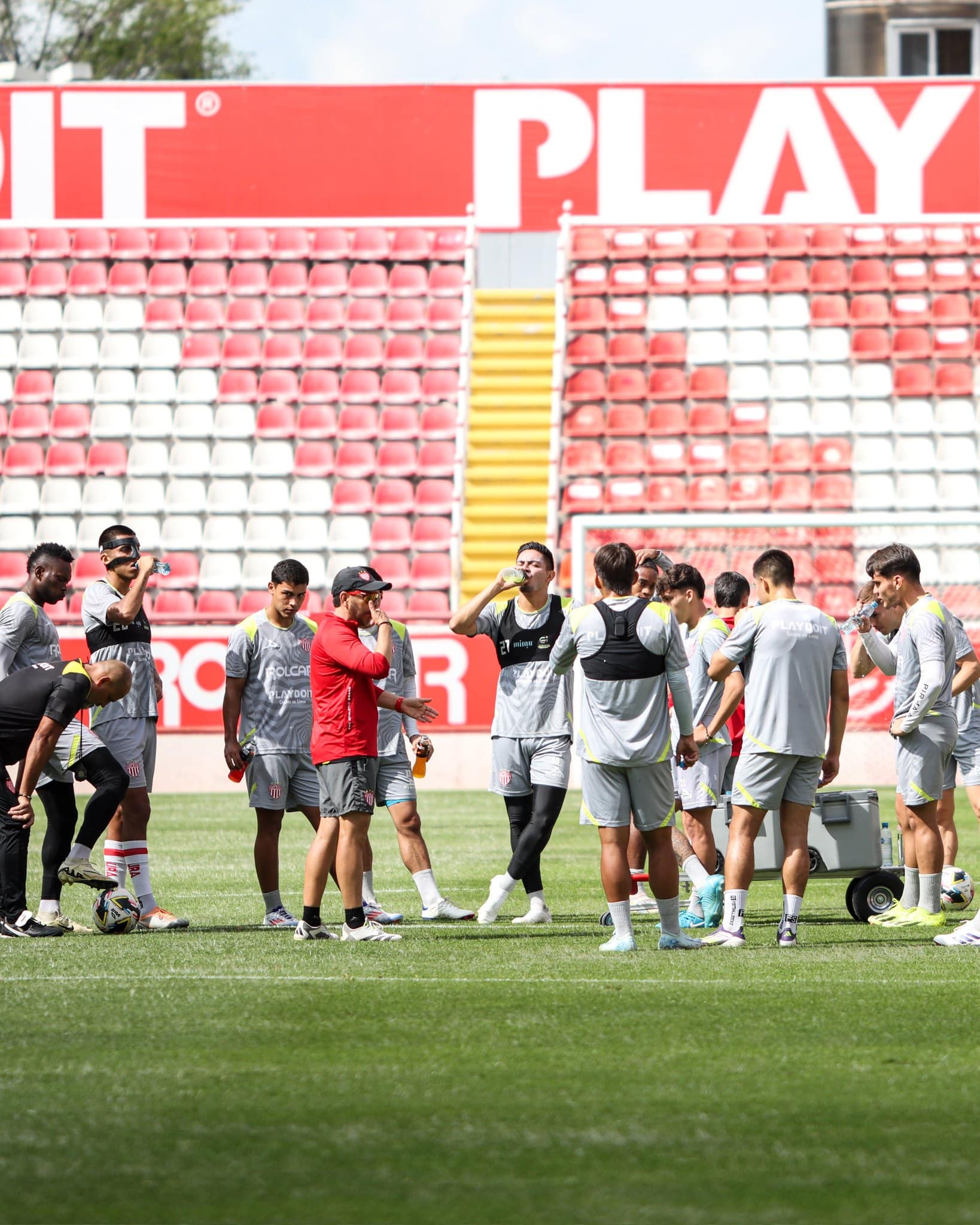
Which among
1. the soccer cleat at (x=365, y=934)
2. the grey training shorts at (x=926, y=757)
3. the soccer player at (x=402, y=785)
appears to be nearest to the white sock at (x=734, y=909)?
the grey training shorts at (x=926, y=757)

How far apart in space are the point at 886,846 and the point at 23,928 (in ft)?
15.4

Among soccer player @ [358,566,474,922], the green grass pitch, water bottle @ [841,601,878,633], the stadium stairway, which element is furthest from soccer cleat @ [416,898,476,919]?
the stadium stairway

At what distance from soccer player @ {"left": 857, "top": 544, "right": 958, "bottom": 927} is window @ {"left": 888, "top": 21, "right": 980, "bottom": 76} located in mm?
23496

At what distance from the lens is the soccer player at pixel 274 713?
9.30 metres

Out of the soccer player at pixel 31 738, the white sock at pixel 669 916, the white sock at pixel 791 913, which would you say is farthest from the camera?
the soccer player at pixel 31 738

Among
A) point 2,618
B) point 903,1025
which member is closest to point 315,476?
point 2,618

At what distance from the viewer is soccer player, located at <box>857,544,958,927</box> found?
8.74 m

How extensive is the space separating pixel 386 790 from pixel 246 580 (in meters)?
12.4

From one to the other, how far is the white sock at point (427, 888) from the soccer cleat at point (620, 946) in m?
1.52

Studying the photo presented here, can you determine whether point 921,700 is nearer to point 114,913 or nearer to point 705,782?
point 705,782

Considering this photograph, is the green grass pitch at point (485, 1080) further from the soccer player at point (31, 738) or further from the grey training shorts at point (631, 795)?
the grey training shorts at point (631, 795)

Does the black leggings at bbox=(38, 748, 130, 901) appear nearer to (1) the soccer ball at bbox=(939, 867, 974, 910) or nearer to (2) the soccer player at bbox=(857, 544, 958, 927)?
(2) the soccer player at bbox=(857, 544, 958, 927)

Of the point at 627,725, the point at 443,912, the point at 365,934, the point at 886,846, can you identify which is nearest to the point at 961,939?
the point at 886,846

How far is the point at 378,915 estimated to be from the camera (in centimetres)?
938
